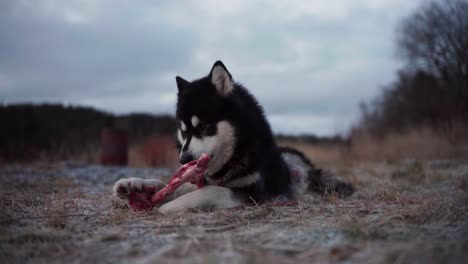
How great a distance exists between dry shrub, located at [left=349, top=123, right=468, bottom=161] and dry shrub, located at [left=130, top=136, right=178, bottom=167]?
6.62 m

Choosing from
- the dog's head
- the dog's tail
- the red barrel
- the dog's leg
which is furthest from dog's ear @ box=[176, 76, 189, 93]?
the red barrel

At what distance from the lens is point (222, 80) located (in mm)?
4188

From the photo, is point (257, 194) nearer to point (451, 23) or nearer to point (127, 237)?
point (127, 237)

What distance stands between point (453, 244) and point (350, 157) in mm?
13247

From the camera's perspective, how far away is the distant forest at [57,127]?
1302 cm

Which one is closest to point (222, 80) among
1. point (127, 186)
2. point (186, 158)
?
point (186, 158)

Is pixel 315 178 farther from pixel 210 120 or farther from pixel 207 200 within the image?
pixel 207 200

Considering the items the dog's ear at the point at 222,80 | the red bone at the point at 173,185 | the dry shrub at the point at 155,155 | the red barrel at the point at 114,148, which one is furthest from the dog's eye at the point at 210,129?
the dry shrub at the point at 155,155

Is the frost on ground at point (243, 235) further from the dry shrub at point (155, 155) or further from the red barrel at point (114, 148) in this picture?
the dry shrub at point (155, 155)

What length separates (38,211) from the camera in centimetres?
347

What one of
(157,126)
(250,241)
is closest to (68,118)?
(157,126)

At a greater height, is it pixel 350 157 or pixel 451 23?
pixel 451 23

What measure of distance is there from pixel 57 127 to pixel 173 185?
1338 cm

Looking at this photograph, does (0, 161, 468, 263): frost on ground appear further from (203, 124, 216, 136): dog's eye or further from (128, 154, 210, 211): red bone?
(203, 124, 216, 136): dog's eye
